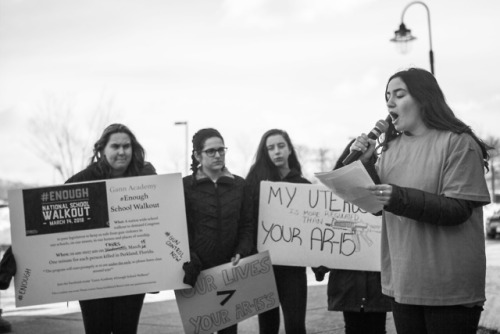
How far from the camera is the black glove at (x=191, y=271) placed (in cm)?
433

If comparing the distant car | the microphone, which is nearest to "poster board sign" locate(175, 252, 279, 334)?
the microphone

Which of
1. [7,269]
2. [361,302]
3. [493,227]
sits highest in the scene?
[7,269]

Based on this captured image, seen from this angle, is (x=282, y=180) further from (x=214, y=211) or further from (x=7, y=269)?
(x=7, y=269)

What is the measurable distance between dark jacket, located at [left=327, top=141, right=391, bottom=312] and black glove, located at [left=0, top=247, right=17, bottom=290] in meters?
2.25

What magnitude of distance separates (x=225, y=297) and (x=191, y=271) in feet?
1.32

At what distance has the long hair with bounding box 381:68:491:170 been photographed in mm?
2715

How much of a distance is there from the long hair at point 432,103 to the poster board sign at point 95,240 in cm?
216

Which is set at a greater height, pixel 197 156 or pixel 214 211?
pixel 197 156

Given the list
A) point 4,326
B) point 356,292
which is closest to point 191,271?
point 356,292

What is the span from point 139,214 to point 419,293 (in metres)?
2.40

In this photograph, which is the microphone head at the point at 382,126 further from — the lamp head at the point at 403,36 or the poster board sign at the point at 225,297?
the lamp head at the point at 403,36

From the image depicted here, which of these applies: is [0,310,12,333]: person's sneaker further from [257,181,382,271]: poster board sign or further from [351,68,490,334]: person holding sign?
[351,68,490,334]: person holding sign

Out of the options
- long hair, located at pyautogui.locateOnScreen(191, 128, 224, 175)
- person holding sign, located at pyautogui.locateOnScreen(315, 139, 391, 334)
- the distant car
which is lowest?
the distant car

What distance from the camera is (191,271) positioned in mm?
4320
